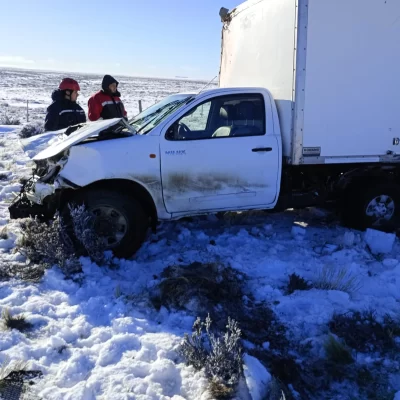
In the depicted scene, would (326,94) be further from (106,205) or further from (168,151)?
(106,205)

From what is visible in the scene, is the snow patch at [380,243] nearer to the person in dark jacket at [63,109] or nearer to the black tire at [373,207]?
the black tire at [373,207]

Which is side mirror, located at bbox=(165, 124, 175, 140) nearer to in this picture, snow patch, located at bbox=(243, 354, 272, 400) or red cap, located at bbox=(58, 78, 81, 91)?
snow patch, located at bbox=(243, 354, 272, 400)

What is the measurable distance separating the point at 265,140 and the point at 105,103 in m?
3.19

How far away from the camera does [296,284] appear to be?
446cm

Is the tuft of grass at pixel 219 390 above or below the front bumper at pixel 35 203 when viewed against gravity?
below

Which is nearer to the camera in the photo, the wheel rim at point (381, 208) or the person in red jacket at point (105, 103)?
the wheel rim at point (381, 208)

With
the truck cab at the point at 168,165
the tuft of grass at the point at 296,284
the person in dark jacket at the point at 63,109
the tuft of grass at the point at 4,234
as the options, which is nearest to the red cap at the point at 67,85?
the person in dark jacket at the point at 63,109

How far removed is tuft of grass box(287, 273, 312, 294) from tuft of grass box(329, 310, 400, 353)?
0.57 meters

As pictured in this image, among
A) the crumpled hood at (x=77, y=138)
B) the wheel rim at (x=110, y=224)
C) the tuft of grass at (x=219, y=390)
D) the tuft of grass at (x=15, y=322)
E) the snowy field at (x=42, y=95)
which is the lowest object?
the tuft of grass at (x=219, y=390)

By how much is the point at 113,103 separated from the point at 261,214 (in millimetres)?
3032

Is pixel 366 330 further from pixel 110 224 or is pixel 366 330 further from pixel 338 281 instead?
pixel 110 224

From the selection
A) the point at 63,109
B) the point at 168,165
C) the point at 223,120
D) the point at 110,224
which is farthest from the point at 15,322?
the point at 63,109

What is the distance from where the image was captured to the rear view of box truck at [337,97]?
5285 millimetres

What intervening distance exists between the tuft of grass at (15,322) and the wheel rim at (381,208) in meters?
4.40
